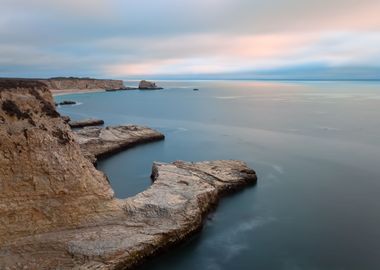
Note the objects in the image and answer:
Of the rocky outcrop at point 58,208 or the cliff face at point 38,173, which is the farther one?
the cliff face at point 38,173

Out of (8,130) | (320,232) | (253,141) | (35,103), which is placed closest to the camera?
(8,130)

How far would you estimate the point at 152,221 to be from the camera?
69.1ft

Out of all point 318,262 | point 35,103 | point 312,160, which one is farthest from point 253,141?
point 35,103

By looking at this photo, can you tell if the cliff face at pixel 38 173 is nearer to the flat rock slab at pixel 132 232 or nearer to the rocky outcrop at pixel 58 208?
the rocky outcrop at pixel 58 208

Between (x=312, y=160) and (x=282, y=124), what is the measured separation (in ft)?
94.8

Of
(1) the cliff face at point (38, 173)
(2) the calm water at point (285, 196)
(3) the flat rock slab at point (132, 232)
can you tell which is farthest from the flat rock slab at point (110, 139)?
(1) the cliff face at point (38, 173)

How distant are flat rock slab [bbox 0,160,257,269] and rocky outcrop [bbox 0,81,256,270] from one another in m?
0.04

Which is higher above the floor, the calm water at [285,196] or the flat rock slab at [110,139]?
the flat rock slab at [110,139]

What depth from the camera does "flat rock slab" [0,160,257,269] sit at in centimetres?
1775

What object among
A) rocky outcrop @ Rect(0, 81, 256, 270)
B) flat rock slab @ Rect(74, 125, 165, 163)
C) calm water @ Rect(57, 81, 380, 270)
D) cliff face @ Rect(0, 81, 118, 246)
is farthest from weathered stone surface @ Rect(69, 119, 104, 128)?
cliff face @ Rect(0, 81, 118, 246)

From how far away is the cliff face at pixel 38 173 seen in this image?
1814cm

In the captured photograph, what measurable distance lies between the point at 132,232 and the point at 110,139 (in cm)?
2796

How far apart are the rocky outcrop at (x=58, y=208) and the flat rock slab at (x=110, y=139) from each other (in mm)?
18417

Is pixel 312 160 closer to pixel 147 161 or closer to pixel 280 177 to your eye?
pixel 280 177
